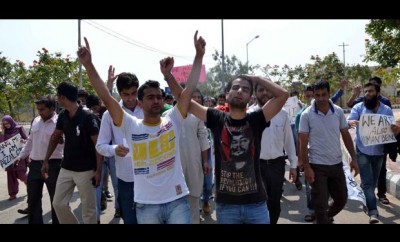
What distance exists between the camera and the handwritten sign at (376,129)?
19.1 feet

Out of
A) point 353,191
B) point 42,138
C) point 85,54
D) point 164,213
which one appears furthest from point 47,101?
point 353,191

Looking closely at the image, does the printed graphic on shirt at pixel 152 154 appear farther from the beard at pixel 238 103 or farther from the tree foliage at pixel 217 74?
the tree foliage at pixel 217 74

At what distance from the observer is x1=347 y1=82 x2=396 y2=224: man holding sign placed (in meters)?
5.82

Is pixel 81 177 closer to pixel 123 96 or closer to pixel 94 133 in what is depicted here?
pixel 94 133

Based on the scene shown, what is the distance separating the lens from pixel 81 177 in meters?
4.68

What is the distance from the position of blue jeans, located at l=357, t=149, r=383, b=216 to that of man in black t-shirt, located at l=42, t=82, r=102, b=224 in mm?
3765

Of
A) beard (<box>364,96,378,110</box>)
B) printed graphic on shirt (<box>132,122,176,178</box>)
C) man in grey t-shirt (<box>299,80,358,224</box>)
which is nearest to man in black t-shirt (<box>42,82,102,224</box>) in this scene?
printed graphic on shirt (<box>132,122,176,178</box>)

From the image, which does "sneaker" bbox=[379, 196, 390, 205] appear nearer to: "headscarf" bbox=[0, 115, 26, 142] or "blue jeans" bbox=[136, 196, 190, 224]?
"blue jeans" bbox=[136, 196, 190, 224]

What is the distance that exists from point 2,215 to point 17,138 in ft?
4.91

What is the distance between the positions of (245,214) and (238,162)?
0.43 m

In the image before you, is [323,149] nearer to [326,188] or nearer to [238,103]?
[326,188]

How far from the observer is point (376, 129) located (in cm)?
588

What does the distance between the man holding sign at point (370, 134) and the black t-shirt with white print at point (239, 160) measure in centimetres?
311
